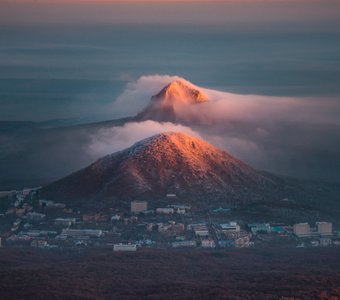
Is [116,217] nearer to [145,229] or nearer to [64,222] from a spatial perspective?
[64,222]

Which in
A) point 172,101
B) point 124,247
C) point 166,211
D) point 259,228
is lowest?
point 124,247

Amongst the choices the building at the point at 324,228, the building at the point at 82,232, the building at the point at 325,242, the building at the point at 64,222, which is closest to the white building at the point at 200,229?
the building at the point at 82,232

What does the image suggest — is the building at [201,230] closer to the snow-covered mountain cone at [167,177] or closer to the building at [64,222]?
the snow-covered mountain cone at [167,177]

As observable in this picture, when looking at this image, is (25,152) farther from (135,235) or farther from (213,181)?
(135,235)

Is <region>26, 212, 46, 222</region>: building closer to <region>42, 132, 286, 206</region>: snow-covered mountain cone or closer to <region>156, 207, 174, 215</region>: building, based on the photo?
<region>42, 132, 286, 206</region>: snow-covered mountain cone

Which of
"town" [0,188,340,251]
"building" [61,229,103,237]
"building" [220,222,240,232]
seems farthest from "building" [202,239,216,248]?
"building" [61,229,103,237]

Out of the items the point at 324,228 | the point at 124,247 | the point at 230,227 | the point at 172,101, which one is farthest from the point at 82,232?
the point at 172,101

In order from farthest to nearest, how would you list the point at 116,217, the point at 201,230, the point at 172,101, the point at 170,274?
the point at 172,101, the point at 116,217, the point at 201,230, the point at 170,274
